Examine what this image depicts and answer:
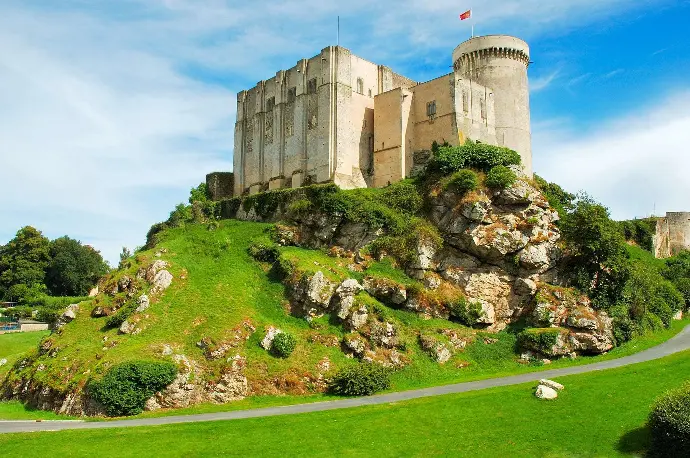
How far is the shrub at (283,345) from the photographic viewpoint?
112 feet

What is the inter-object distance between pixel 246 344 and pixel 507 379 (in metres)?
14.3

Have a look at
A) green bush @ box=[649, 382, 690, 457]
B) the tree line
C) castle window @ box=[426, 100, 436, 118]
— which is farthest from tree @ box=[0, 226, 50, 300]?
green bush @ box=[649, 382, 690, 457]

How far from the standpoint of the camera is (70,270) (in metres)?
81.6

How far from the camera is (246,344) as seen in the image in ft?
114

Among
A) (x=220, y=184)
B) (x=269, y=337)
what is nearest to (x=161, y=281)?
(x=269, y=337)

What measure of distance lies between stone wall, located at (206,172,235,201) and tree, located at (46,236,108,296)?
31389 millimetres

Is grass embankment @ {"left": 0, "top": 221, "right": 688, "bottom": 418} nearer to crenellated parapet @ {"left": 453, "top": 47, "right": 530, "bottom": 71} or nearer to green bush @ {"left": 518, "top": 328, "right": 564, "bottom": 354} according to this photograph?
green bush @ {"left": 518, "top": 328, "right": 564, "bottom": 354}

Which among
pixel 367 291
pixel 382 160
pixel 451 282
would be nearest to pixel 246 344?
pixel 367 291

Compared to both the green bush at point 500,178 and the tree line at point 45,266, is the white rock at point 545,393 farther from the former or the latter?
the tree line at point 45,266

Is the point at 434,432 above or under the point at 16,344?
under

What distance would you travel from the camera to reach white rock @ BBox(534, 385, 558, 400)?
88.1 ft

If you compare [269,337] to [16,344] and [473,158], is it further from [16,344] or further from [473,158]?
[16,344]

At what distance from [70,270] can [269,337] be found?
56.6 m

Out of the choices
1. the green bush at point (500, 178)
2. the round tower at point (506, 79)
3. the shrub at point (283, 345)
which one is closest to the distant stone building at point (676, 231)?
the round tower at point (506, 79)
